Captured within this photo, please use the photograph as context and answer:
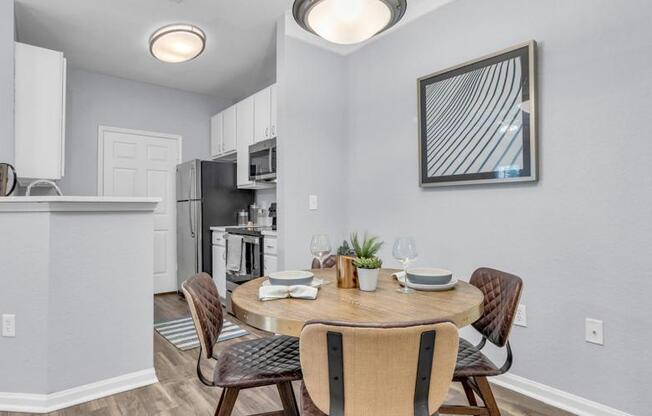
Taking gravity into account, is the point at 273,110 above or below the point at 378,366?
above

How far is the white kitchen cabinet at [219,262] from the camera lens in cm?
411

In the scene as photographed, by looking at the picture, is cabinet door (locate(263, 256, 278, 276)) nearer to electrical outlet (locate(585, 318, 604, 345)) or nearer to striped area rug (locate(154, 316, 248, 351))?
striped area rug (locate(154, 316, 248, 351))

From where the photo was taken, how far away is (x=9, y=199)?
2008 millimetres

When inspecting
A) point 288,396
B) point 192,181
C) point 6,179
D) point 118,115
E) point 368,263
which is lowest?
point 288,396

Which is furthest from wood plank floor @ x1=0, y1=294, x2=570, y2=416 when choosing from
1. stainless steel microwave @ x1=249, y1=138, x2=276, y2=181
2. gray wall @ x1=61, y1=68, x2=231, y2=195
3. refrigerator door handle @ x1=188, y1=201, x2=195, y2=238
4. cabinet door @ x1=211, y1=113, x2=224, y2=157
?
cabinet door @ x1=211, y1=113, x2=224, y2=157

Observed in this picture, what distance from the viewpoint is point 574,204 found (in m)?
2.00

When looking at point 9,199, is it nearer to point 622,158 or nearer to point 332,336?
point 332,336

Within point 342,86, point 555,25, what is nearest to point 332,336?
point 555,25

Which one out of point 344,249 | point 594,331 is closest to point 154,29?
point 344,249

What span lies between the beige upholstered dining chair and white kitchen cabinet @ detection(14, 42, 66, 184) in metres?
3.16

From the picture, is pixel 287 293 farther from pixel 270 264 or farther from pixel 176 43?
pixel 176 43

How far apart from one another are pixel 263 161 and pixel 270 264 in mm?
1137

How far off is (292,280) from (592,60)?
191 cm

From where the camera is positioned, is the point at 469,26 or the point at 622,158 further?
the point at 469,26
